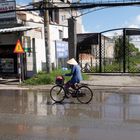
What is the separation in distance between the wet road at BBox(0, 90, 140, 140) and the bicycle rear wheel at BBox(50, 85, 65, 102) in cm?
24

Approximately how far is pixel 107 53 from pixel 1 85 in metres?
11.8

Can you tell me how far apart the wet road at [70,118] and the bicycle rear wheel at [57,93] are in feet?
0.78

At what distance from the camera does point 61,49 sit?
2938 cm

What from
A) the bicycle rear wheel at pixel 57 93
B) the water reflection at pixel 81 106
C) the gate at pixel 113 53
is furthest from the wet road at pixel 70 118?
the gate at pixel 113 53

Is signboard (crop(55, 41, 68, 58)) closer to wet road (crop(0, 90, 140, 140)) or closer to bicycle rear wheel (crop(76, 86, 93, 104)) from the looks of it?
wet road (crop(0, 90, 140, 140))

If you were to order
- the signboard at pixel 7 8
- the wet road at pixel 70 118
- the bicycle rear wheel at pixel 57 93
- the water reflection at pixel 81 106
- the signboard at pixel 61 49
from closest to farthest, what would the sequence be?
the wet road at pixel 70 118 < the water reflection at pixel 81 106 < the bicycle rear wheel at pixel 57 93 < the signboard at pixel 7 8 < the signboard at pixel 61 49

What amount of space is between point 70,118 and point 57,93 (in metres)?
3.74

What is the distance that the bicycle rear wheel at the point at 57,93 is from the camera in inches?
587

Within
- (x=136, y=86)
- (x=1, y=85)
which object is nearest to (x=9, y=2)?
(x=1, y=85)

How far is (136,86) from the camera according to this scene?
786 inches

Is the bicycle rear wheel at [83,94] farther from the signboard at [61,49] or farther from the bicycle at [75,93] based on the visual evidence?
the signboard at [61,49]

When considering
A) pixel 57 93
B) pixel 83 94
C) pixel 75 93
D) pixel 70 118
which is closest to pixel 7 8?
pixel 57 93

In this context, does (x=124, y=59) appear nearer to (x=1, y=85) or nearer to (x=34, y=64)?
(x=34, y=64)

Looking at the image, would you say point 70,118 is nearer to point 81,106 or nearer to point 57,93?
point 81,106
